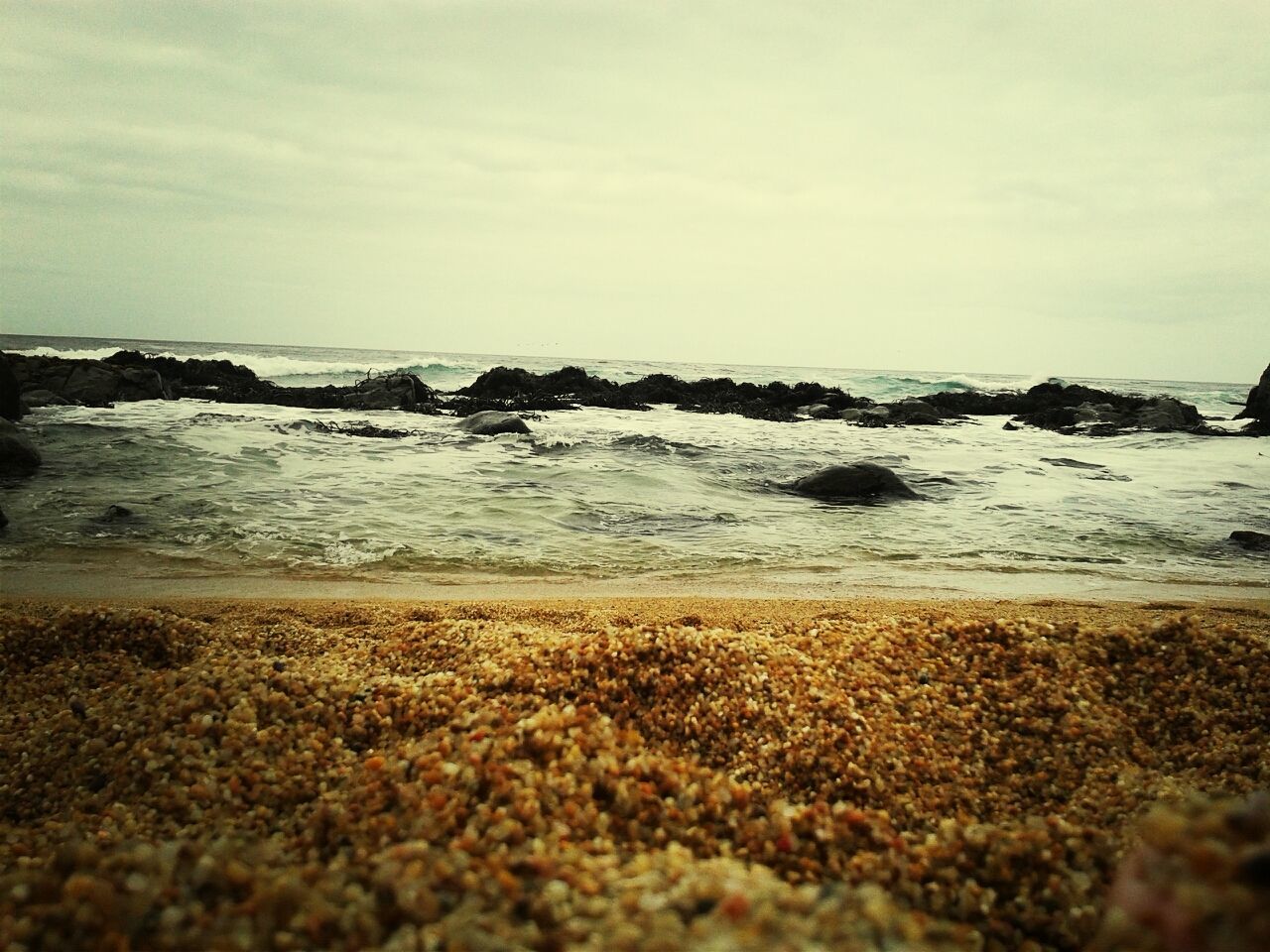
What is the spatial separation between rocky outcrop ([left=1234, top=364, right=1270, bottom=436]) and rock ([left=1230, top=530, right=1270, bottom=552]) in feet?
64.2

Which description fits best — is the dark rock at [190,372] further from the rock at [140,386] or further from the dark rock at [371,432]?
the dark rock at [371,432]

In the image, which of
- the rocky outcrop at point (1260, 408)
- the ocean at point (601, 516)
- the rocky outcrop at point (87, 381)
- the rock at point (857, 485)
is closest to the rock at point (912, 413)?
the ocean at point (601, 516)

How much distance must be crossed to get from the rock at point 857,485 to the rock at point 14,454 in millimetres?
11198

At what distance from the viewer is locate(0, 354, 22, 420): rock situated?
14.8 m


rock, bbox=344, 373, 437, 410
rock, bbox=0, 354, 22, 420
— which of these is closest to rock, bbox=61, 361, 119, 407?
rock, bbox=0, 354, 22, 420

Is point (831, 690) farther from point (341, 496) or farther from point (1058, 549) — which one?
point (341, 496)

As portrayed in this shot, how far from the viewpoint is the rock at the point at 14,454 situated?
31.4 feet

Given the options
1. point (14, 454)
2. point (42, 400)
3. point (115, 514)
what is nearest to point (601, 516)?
point (115, 514)

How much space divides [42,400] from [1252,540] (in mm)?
25487

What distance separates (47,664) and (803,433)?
18.1 meters

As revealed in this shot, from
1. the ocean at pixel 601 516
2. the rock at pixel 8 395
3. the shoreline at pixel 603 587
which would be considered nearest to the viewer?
the shoreline at pixel 603 587

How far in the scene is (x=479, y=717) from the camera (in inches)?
96.8

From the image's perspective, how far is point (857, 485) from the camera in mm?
10602

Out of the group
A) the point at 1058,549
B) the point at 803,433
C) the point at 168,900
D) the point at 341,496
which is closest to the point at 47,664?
the point at 168,900
